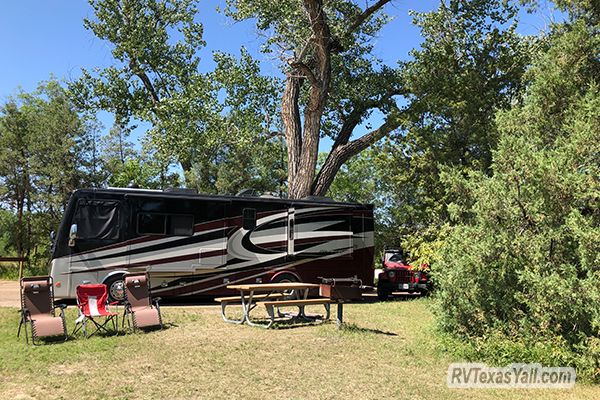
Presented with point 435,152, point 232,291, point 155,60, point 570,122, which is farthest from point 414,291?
point 155,60

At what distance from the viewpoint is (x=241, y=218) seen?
41.8 ft

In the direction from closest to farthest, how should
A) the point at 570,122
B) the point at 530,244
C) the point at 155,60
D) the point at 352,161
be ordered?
the point at 530,244
the point at 570,122
the point at 155,60
the point at 352,161

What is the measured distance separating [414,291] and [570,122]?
29.8 feet

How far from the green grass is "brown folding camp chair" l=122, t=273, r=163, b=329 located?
1.12ft

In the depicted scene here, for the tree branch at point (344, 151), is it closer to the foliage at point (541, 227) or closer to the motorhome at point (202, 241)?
the motorhome at point (202, 241)

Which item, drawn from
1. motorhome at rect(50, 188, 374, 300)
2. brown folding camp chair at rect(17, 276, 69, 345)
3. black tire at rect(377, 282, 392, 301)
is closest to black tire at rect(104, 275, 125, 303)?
motorhome at rect(50, 188, 374, 300)

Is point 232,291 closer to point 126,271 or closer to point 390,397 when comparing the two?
point 126,271

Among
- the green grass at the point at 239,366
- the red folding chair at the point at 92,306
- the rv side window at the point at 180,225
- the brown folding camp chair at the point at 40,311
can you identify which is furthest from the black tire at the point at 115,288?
the brown folding camp chair at the point at 40,311

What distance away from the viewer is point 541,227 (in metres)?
6.44

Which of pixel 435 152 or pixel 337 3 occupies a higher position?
pixel 337 3

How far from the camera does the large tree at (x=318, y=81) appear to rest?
1616 cm

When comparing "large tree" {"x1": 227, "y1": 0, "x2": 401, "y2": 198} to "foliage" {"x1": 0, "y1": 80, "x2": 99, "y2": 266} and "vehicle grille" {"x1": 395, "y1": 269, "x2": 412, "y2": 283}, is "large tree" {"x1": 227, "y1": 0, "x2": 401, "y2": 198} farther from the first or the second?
"foliage" {"x1": 0, "y1": 80, "x2": 99, "y2": 266}

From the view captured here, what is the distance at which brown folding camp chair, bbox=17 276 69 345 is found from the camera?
727 cm

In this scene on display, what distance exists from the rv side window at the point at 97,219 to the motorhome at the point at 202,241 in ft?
0.07
